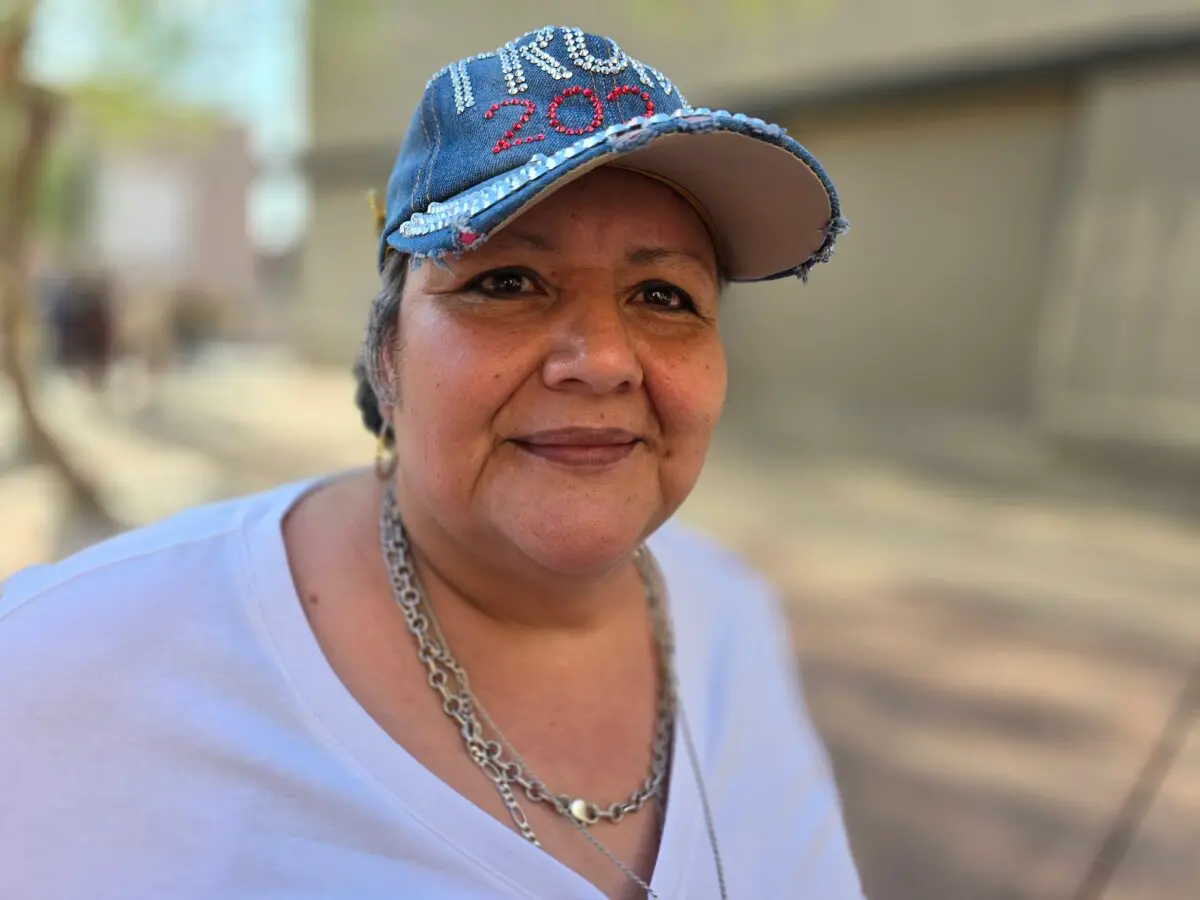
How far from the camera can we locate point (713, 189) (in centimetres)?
113

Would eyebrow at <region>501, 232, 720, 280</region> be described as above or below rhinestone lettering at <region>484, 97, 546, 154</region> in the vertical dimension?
below

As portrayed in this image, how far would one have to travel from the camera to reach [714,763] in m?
1.38

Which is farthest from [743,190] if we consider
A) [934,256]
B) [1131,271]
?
[934,256]

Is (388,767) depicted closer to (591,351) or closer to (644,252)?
(591,351)

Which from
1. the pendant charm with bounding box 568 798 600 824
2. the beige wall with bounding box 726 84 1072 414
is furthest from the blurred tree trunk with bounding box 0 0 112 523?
the beige wall with bounding box 726 84 1072 414

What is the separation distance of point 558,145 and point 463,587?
0.62 m

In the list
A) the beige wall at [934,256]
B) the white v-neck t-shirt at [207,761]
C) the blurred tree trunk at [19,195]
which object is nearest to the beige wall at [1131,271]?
the beige wall at [934,256]

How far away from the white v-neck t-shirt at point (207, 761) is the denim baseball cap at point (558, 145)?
0.53m

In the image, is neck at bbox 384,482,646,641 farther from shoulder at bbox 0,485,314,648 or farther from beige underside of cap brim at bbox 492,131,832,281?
beige underside of cap brim at bbox 492,131,832,281

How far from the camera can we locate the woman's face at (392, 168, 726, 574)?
3.44 feet

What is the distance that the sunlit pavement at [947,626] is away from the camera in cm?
275

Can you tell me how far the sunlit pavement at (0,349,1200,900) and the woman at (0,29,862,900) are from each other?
184 cm

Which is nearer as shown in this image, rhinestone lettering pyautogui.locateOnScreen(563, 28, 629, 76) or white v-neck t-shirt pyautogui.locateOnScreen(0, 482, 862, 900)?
white v-neck t-shirt pyautogui.locateOnScreen(0, 482, 862, 900)

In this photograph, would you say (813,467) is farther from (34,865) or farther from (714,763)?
(34,865)
